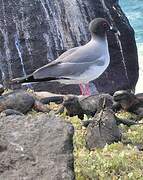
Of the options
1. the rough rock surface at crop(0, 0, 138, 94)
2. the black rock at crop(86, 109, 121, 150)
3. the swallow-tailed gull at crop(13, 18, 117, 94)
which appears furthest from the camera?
the rough rock surface at crop(0, 0, 138, 94)

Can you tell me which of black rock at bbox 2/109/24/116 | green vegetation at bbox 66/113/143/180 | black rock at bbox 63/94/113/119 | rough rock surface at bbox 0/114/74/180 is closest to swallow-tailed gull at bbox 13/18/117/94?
black rock at bbox 63/94/113/119

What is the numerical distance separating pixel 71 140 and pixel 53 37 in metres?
9.32

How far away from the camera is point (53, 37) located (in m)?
13.2

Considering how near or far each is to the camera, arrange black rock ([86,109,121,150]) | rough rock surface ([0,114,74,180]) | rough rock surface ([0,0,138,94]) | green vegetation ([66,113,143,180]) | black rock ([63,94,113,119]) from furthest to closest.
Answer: rough rock surface ([0,0,138,94]) < black rock ([63,94,113,119]) < black rock ([86,109,121,150]) < green vegetation ([66,113,143,180]) < rough rock surface ([0,114,74,180])

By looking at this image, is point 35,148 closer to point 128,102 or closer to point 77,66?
point 128,102

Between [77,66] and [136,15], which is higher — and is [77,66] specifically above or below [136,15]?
above

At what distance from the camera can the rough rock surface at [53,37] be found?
12789 millimetres

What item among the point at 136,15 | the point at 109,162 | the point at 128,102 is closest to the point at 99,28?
the point at 128,102

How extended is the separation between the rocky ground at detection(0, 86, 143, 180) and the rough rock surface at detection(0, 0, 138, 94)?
5.24m

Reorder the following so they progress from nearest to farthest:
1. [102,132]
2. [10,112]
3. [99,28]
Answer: [102,132]
[10,112]
[99,28]

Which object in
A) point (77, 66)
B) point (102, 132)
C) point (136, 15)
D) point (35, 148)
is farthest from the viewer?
point (136, 15)

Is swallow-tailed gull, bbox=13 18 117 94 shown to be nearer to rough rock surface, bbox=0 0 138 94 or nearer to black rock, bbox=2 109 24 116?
black rock, bbox=2 109 24 116

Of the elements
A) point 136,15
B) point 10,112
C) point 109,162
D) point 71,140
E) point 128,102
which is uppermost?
point 71,140

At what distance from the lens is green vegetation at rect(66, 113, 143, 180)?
182 inches
